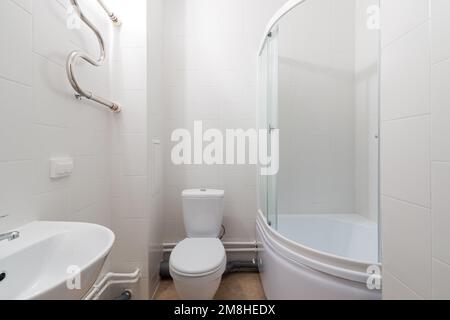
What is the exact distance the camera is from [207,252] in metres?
1.23

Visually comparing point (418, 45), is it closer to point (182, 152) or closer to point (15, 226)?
point (15, 226)

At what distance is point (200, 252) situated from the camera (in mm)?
1228

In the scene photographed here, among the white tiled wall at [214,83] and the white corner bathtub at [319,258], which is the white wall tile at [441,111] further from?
the white tiled wall at [214,83]

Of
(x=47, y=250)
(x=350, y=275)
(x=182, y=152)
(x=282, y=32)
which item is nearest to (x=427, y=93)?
(x=350, y=275)

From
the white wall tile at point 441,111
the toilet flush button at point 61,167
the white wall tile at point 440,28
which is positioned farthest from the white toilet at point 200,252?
the white wall tile at point 440,28

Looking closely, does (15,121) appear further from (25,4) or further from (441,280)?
(441,280)

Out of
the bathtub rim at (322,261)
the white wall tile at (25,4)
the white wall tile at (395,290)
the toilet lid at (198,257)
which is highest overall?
the white wall tile at (25,4)

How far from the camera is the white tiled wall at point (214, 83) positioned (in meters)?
1.68

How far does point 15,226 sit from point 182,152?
1132mm

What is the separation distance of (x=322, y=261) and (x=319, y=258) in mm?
16

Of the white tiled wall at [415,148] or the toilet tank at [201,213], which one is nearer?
the white tiled wall at [415,148]

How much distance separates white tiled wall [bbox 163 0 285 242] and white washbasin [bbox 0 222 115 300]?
41.2 inches

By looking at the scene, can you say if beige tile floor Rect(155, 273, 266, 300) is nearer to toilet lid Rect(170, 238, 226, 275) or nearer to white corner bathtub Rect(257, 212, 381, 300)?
white corner bathtub Rect(257, 212, 381, 300)

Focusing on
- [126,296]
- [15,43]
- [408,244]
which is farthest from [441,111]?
[126,296]
